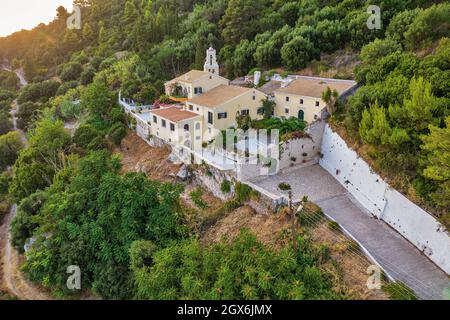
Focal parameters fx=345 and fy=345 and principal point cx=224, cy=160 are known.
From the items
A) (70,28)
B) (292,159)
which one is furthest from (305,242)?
(70,28)

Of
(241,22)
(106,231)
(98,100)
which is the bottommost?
(106,231)

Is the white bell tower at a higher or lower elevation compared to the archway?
higher

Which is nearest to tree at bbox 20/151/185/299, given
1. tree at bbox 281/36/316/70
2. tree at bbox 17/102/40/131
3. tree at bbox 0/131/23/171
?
tree at bbox 0/131/23/171

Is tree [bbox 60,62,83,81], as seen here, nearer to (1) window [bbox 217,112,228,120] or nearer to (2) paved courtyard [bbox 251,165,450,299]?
(1) window [bbox 217,112,228,120]

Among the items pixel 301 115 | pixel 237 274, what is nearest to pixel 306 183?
pixel 301 115

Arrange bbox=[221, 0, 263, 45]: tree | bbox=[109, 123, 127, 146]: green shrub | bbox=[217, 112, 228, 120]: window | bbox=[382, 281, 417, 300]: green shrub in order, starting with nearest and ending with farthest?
bbox=[382, 281, 417, 300]: green shrub < bbox=[217, 112, 228, 120]: window < bbox=[109, 123, 127, 146]: green shrub < bbox=[221, 0, 263, 45]: tree
